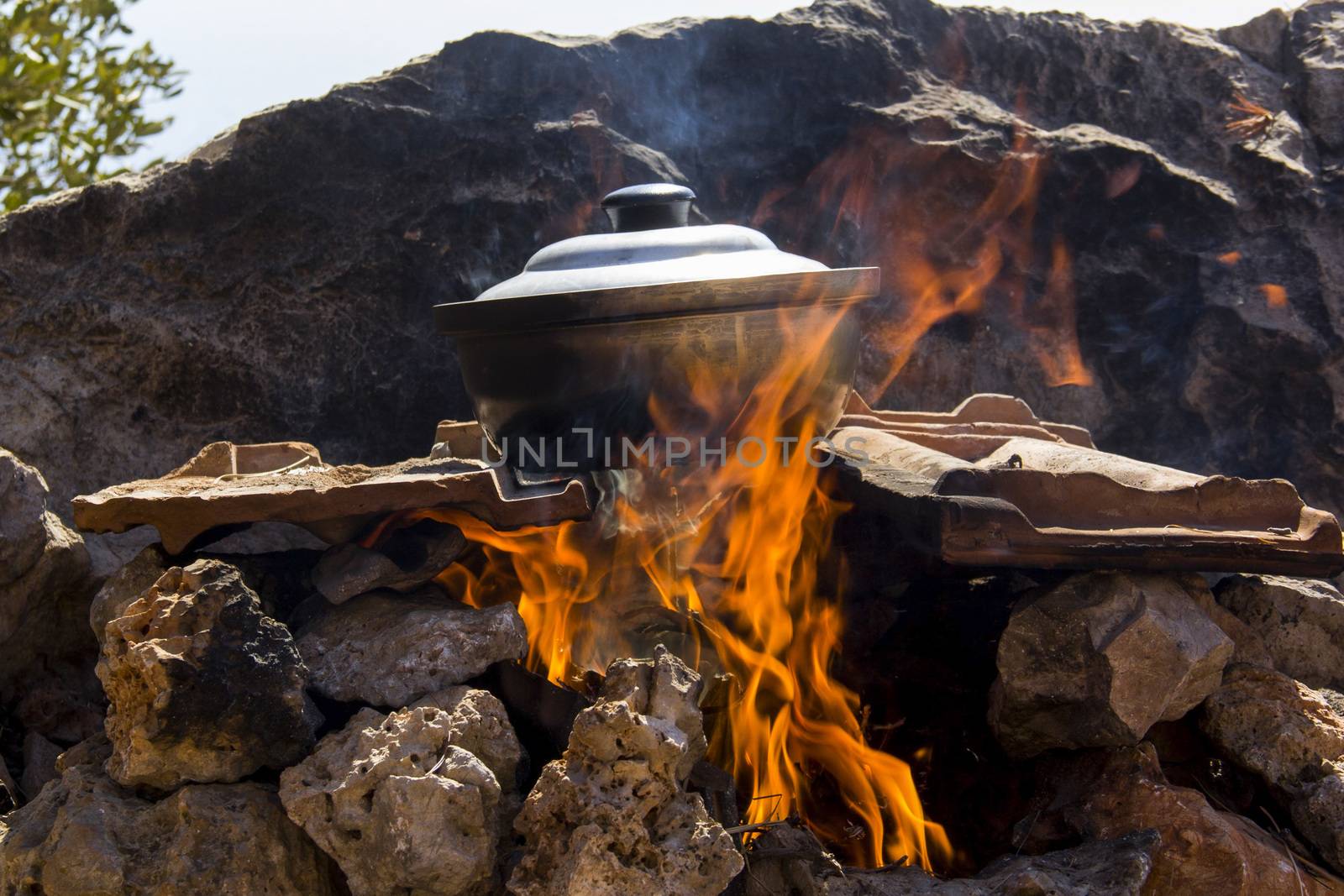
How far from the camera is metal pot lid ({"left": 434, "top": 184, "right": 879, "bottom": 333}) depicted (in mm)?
2445

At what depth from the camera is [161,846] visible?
198 centimetres

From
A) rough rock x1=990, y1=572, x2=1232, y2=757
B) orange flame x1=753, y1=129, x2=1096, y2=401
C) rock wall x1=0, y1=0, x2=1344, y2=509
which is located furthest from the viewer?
orange flame x1=753, y1=129, x2=1096, y2=401

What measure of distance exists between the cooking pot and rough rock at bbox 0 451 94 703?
41.1 inches

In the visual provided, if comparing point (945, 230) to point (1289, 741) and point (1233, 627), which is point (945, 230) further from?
point (1289, 741)

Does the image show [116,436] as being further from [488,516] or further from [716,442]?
[716,442]

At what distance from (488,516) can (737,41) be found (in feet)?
9.57

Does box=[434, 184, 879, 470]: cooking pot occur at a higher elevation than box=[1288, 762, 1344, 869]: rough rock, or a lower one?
higher

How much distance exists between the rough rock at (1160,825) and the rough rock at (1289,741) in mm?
93

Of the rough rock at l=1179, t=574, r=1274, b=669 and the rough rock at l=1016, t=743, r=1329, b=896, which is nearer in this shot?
the rough rock at l=1016, t=743, r=1329, b=896

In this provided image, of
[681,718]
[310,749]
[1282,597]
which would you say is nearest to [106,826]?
[310,749]

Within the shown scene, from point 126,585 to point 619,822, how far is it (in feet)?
3.99

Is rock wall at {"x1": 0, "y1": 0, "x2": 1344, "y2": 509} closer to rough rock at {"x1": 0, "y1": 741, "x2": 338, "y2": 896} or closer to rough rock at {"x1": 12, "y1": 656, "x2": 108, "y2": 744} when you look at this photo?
rough rock at {"x1": 12, "y1": 656, "x2": 108, "y2": 744}

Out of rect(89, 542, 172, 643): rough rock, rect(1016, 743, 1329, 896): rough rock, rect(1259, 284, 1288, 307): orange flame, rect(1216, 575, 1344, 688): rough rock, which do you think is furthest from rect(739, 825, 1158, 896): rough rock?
rect(1259, 284, 1288, 307): orange flame

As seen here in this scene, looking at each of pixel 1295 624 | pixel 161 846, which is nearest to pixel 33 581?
pixel 161 846
